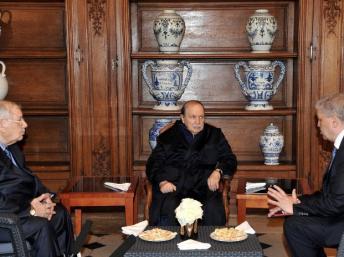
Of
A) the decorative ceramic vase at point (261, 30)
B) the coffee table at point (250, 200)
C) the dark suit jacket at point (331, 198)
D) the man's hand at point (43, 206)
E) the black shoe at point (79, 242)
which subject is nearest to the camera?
the black shoe at point (79, 242)

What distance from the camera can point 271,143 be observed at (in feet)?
16.7

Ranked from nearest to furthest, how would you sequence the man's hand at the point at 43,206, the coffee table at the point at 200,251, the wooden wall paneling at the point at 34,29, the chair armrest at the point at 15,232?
the chair armrest at the point at 15,232, the coffee table at the point at 200,251, the man's hand at the point at 43,206, the wooden wall paneling at the point at 34,29

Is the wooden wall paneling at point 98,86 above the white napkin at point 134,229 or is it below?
above

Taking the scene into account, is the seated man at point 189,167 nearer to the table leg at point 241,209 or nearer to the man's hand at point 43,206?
the table leg at point 241,209

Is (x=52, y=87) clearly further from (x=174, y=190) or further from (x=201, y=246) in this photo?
(x=201, y=246)

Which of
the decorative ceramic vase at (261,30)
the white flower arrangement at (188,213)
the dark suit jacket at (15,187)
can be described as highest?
the decorative ceramic vase at (261,30)

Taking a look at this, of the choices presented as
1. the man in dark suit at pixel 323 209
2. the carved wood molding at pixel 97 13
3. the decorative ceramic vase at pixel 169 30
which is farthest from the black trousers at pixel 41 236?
the decorative ceramic vase at pixel 169 30

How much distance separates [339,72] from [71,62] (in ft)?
6.91

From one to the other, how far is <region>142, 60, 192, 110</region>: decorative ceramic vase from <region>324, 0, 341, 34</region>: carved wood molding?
1.14 metres

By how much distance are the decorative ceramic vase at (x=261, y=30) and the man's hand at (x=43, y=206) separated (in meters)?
2.19

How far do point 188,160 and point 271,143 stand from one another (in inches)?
38.7

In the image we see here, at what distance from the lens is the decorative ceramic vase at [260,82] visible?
5.05m

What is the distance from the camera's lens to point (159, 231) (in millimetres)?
3326

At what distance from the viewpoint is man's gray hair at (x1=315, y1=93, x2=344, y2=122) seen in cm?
339
